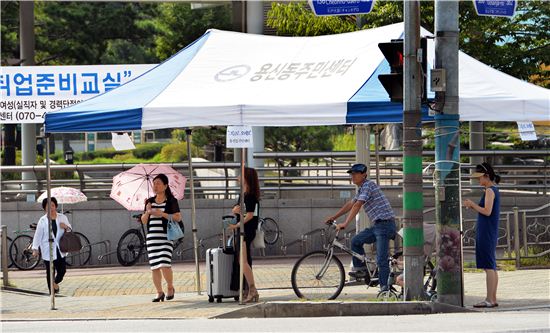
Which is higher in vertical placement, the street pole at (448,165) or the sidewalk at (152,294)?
the street pole at (448,165)

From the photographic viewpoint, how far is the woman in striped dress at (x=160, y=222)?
15.0 metres

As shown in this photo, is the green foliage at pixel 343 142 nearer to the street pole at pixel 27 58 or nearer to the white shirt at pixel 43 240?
the street pole at pixel 27 58

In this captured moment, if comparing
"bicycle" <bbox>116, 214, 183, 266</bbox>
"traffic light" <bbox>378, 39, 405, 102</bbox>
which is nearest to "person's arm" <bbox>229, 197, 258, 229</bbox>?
"traffic light" <bbox>378, 39, 405, 102</bbox>

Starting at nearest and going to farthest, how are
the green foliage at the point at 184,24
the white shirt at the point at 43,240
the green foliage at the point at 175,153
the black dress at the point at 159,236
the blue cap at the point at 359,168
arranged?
1. the blue cap at the point at 359,168
2. the black dress at the point at 159,236
3. the white shirt at the point at 43,240
4. the green foliage at the point at 184,24
5. the green foliage at the point at 175,153

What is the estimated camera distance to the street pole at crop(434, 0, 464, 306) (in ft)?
43.6

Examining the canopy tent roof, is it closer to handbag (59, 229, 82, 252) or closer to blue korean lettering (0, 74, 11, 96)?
handbag (59, 229, 82, 252)

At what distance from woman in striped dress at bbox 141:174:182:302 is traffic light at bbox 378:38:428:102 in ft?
→ 11.4

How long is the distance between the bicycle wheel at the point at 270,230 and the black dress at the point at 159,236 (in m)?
7.03

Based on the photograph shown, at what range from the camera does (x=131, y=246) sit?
71.8 feet

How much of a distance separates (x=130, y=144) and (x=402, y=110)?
5227 mm

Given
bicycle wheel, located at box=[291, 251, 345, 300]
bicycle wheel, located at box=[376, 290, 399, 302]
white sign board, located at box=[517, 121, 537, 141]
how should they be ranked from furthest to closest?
1. white sign board, located at box=[517, 121, 537, 141]
2. bicycle wheel, located at box=[291, 251, 345, 300]
3. bicycle wheel, located at box=[376, 290, 399, 302]

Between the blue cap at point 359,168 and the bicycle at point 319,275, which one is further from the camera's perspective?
the blue cap at point 359,168

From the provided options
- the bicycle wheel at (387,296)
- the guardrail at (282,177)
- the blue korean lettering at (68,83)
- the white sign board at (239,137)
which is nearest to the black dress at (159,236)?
the white sign board at (239,137)

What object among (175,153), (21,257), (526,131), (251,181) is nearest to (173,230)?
(251,181)
